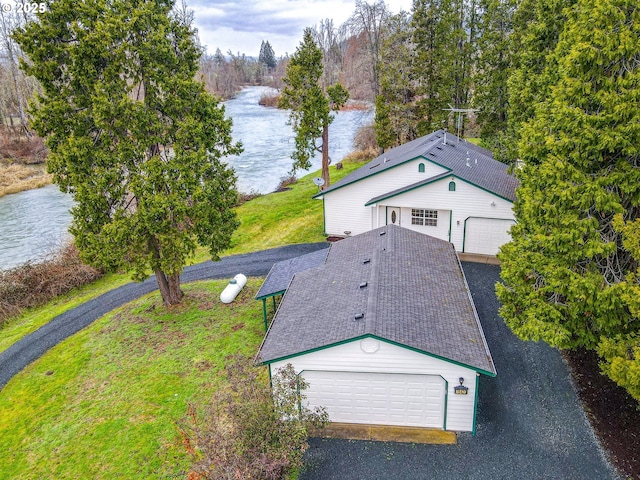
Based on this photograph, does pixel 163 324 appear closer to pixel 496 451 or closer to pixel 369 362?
pixel 369 362

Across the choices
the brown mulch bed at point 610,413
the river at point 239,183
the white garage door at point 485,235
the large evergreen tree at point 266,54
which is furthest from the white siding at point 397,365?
the large evergreen tree at point 266,54

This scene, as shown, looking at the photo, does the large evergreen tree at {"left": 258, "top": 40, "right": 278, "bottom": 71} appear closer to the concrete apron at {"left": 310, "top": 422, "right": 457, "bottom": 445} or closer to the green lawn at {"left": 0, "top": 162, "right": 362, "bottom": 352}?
the green lawn at {"left": 0, "top": 162, "right": 362, "bottom": 352}

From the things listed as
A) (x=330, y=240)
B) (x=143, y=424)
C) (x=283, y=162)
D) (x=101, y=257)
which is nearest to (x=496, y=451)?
(x=143, y=424)

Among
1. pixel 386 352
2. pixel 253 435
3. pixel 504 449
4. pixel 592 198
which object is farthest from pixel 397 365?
pixel 592 198

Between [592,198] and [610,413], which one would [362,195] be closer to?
[592,198]

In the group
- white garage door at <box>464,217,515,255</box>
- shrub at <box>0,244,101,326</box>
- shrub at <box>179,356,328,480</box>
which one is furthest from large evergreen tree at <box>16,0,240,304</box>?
white garage door at <box>464,217,515,255</box>
